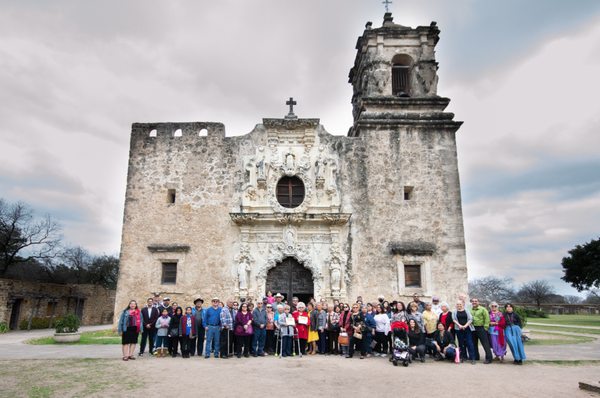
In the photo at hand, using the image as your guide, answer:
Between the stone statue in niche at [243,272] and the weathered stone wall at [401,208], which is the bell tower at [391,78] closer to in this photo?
the weathered stone wall at [401,208]

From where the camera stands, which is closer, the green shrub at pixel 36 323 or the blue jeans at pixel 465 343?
the blue jeans at pixel 465 343

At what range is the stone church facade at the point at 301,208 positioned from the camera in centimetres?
1555

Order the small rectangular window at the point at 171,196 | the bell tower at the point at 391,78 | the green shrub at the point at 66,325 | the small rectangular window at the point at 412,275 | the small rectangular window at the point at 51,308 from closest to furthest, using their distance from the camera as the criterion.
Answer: the green shrub at the point at 66,325
the small rectangular window at the point at 412,275
the small rectangular window at the point at 171,196
the bell tower at the point at 391,78
the small rectangular window at the point at 51,308

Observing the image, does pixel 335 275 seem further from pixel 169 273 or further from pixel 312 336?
pixel 169 273

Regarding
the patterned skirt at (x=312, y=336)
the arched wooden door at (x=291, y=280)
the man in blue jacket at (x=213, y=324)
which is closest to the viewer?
the man in blue jacket at (x=213, y=324)

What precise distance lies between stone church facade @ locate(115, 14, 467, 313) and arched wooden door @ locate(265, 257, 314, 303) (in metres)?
0.04


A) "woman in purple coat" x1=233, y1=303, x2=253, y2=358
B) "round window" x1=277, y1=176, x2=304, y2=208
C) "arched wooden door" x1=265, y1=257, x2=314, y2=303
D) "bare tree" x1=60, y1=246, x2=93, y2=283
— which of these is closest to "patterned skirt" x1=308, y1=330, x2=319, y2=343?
"woman in purple coat" x1=233, y1=303, x2=253, y2=358

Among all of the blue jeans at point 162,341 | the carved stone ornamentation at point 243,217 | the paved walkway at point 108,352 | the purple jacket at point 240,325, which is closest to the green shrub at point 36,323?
the paved walkway at point 108,352

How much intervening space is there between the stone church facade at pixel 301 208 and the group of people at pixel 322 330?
415 cm

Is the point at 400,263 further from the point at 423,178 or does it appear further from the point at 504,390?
the point at 504,390

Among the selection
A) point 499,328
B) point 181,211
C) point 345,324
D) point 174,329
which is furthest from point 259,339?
point 181,211

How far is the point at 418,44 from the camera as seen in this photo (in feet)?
60.0

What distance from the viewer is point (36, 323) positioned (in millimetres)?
23469

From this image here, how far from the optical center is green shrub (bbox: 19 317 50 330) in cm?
2269
